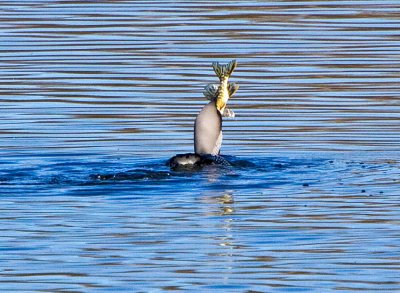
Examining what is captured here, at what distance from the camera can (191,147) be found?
584 inches

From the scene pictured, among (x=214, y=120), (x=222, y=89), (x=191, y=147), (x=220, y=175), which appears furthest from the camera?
(x=191, y=147)

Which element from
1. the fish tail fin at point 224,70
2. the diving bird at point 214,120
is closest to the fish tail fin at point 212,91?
the diving bird at point 214,120

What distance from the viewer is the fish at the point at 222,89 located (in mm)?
13094

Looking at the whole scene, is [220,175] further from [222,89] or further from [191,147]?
[191,147]

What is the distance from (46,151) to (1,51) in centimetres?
686

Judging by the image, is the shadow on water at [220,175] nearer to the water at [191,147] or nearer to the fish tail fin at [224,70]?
the water at [191,147]

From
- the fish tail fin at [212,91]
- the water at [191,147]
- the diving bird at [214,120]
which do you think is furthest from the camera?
the fish tail fin at [212,91]

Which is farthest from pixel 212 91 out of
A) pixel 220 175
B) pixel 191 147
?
pixel 191 147

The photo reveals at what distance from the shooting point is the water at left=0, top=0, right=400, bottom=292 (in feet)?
31.8

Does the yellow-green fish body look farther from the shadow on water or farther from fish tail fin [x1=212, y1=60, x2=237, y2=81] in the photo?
the shadow on water

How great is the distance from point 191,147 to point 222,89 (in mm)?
1766

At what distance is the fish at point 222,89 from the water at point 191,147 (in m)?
0.52

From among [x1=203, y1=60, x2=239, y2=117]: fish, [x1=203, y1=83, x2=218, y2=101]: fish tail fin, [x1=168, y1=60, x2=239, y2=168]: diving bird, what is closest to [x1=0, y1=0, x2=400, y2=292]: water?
[x1=168, y1=60, x2=239, y2=168]: diving bird

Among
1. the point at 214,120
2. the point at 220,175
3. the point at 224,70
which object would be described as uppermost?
the point at 224,70
